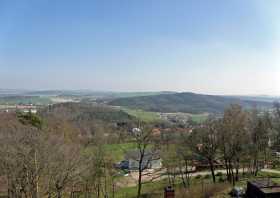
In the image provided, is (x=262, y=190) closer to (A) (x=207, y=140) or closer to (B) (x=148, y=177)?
(A) (x=207, y=140)

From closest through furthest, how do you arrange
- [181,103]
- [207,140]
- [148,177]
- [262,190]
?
1. [262,190]
2. [207,140]
3. [148,177]
4. [181,103]

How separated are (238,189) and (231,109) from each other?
324 inches

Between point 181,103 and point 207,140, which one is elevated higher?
point 207,140

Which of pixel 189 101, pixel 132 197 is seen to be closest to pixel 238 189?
pixel 132 197

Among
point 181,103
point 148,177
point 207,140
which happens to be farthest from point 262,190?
point 181,103

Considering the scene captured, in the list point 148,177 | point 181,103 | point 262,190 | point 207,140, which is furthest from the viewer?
point 181,103

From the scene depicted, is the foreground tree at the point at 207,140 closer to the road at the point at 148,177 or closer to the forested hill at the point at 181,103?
the road at the point at 148,177

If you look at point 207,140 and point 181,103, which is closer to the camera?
point 207,140

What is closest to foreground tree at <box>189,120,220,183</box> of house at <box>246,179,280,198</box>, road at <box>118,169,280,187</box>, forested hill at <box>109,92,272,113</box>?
house at <box>246,179,280,198</box>

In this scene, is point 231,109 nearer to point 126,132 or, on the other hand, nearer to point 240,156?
point 240,156

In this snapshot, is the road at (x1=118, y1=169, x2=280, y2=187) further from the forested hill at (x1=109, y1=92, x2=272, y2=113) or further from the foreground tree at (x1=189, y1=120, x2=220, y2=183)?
the forested hill at (x1=109, y1=92, x2=272, y2=113)

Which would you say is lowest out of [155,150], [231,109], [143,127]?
[155,150]

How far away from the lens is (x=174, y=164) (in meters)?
26.4

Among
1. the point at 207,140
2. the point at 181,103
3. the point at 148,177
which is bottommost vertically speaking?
the point at 148,177
